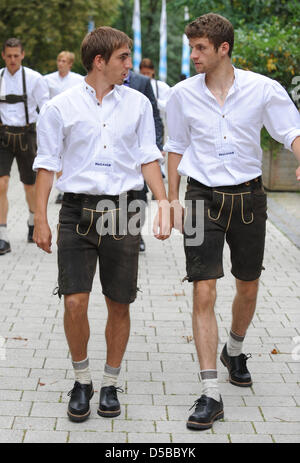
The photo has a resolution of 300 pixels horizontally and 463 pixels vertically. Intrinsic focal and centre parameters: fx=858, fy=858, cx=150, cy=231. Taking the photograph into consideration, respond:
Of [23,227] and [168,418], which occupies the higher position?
[168,418]

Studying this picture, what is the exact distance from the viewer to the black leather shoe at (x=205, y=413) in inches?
166

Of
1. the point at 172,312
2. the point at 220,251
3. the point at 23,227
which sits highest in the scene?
the point at 220,251

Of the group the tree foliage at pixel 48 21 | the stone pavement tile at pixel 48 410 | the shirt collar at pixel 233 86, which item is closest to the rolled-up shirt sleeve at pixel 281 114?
the shirt collar at pixel 233 86

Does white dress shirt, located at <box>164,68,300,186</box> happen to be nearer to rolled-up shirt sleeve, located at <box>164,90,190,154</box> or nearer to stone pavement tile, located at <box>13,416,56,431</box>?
rolled-up shirt sleeve, located at <box>164,90,190,154</box>

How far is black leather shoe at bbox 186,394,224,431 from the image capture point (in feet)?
13.8

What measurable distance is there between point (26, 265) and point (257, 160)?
3.97m

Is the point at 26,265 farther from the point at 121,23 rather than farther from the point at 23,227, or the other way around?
the point at 121,23

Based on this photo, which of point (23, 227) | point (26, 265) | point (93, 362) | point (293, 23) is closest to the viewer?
point (93, 362)

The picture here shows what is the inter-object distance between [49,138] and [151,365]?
172cm

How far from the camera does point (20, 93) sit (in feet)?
28.3

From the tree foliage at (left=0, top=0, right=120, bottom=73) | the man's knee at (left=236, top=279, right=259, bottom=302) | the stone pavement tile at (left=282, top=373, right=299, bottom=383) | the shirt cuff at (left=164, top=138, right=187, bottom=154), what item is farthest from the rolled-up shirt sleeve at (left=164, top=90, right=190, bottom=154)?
the tree foliage at (left=0, top=0, right=120, bottom=73)

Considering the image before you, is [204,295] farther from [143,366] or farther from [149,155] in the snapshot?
[143,366]

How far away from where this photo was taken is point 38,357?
211 inches

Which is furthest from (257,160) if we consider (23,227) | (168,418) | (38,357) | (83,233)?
(23,227)
